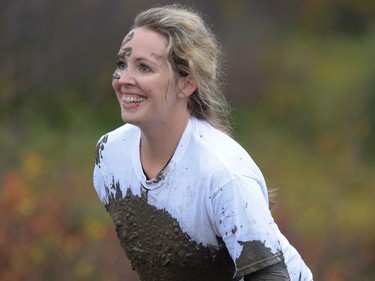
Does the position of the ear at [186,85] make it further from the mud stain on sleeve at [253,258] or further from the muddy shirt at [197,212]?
the mud stain on sleeve at [253,258]

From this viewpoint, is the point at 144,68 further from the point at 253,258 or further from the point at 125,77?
the point at 253,258

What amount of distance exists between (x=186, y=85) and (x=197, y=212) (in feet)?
1.50

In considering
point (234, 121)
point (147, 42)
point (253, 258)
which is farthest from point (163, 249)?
point (234, 121)

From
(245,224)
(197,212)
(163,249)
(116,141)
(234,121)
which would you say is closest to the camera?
(245,224)

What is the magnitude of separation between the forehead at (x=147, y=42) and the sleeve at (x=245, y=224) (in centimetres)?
53

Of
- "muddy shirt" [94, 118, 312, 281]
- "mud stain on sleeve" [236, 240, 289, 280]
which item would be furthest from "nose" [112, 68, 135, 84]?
"mud stain on sleeve" [236, 240, 289, 280]

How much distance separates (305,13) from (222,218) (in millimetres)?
10965

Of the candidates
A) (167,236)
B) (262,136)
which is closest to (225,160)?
(167,236)

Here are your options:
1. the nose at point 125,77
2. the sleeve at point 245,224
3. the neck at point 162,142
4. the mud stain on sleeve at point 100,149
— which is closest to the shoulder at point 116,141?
the mud stain on sleeve at point 100,149

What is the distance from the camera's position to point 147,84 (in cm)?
395

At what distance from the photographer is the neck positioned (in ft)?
13.2

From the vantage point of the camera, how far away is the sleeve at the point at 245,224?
3766 mm

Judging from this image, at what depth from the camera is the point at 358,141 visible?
10.4 m

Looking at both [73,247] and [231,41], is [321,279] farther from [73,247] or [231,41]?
[231,41]
